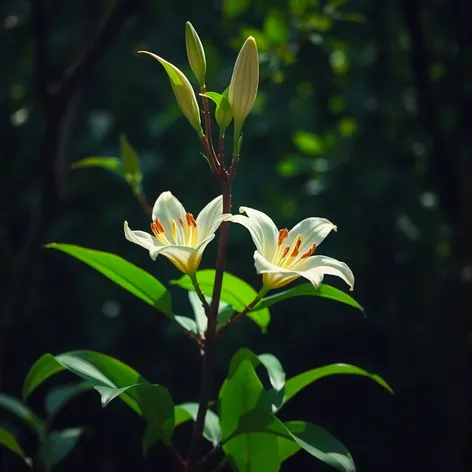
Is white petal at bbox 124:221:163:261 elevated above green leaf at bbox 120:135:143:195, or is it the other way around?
green leaf at bbox 120:135:143:195

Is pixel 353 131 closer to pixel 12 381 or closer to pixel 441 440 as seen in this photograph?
pixel 441 440

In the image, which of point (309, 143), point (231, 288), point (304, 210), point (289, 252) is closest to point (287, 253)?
point (289, 252)

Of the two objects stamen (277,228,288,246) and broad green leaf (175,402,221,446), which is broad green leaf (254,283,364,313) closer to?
stamen (277,228,288,246)

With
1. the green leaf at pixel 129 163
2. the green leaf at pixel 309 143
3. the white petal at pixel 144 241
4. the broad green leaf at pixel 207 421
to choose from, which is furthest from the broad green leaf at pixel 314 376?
the green leaf at pixel 309 143

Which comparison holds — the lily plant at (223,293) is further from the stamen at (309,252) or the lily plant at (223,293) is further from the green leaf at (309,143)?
the green leaf at (309,143)

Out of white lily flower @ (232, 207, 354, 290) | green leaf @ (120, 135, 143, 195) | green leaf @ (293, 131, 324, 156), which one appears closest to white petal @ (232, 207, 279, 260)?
white lily flower @ (232, 207, 354, 290)

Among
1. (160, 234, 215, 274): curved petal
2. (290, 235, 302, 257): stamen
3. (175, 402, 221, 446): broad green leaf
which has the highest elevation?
(160, 234, 215, 274): curved petal

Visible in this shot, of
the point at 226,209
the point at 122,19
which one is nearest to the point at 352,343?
the point at 122,19
